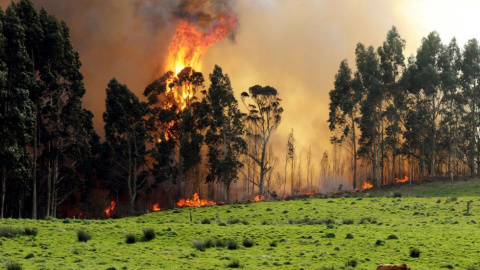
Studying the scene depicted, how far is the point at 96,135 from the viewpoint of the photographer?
90.2m

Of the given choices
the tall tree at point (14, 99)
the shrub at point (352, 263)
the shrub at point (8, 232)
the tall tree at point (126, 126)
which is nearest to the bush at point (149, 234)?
the shrub at point (8, 232)

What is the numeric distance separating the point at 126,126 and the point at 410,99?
55.3m

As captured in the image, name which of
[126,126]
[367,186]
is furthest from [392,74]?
[126,126]

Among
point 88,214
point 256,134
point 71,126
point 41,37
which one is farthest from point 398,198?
point 88,214

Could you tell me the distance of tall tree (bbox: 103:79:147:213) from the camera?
264 ft

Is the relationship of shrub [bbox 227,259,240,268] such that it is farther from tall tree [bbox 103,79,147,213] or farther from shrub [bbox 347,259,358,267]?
tall tree [bbox 103,79,147,213]

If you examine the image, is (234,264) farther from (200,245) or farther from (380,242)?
(380,242)

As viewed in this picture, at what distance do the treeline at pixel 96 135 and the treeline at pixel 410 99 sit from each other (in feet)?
52.1

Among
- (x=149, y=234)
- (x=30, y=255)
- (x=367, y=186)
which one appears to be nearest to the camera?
(x=30, y=255)

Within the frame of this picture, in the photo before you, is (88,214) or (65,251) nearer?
(65,251)

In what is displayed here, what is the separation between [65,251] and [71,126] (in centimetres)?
3882

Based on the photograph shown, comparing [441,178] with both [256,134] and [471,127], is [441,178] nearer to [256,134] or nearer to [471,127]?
[471,127]

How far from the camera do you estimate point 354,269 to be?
24.2 m

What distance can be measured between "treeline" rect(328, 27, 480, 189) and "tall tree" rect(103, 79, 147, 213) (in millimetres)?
38253
